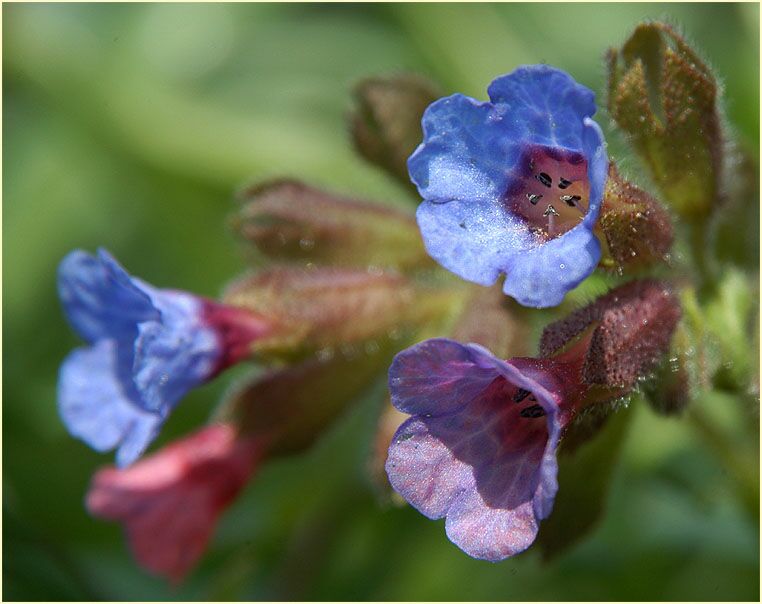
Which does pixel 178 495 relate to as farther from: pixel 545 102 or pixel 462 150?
pixel 545 102

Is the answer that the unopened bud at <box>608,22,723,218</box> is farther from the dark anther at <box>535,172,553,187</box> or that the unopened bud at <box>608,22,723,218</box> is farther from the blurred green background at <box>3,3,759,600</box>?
the blurred green background at <box>3,3,759,600</box>

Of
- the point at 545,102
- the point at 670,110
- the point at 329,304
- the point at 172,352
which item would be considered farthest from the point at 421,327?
the point at 545,102

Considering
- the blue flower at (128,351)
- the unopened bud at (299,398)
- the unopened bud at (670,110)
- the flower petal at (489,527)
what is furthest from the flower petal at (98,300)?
the unopened bud at (670,110)

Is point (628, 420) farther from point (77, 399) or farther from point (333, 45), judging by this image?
point (333, 45)

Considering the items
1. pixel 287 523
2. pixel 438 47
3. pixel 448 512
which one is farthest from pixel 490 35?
pixel 448 512

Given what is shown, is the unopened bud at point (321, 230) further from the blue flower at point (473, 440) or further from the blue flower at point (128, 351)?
the blue flower at point (473, 440)

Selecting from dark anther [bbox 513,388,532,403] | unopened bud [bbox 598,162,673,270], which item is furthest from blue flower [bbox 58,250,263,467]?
unopened bud [bbox 598,162,673,270]
